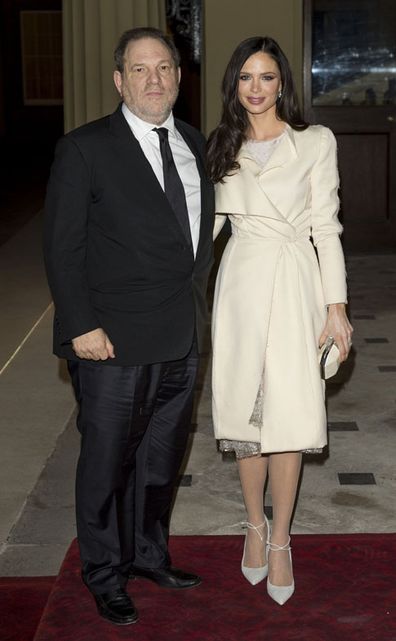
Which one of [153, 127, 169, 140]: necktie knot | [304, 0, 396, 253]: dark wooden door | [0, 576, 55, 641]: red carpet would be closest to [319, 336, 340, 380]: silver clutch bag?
[153, 127, 169, 140]: necktie knot

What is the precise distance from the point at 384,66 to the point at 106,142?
22.7 ft

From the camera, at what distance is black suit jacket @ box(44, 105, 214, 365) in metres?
2.79

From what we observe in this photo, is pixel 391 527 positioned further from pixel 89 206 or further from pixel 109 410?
pixel 89 206

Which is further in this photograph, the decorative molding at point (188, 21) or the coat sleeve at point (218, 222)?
the decorative molding at point (188, 21)

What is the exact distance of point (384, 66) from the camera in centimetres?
931

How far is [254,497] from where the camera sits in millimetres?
3180

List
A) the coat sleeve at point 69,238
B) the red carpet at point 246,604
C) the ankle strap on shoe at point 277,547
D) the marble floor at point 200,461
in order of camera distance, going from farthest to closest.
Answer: the marble floor at point 200,461
the ankle strap on shoe at point 277,547
the red carpet at point 246,604
the coat sleeve at point 69,238

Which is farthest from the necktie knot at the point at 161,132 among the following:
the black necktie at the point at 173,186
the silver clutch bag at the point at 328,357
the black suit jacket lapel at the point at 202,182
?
the silver clutch bag at the point at 328,357

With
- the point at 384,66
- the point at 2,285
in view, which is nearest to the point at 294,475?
the point at 2,285

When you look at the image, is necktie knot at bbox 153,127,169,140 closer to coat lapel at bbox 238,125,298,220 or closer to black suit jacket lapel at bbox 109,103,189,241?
black suit jacket lapel at bbox 109,103,189,241

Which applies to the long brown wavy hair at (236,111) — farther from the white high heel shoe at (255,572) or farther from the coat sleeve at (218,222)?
the white high heel shoe at (255,572)

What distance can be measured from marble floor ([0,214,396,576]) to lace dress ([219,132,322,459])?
0.71 metres

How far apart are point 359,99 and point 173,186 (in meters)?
6.82

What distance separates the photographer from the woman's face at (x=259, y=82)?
297cm
